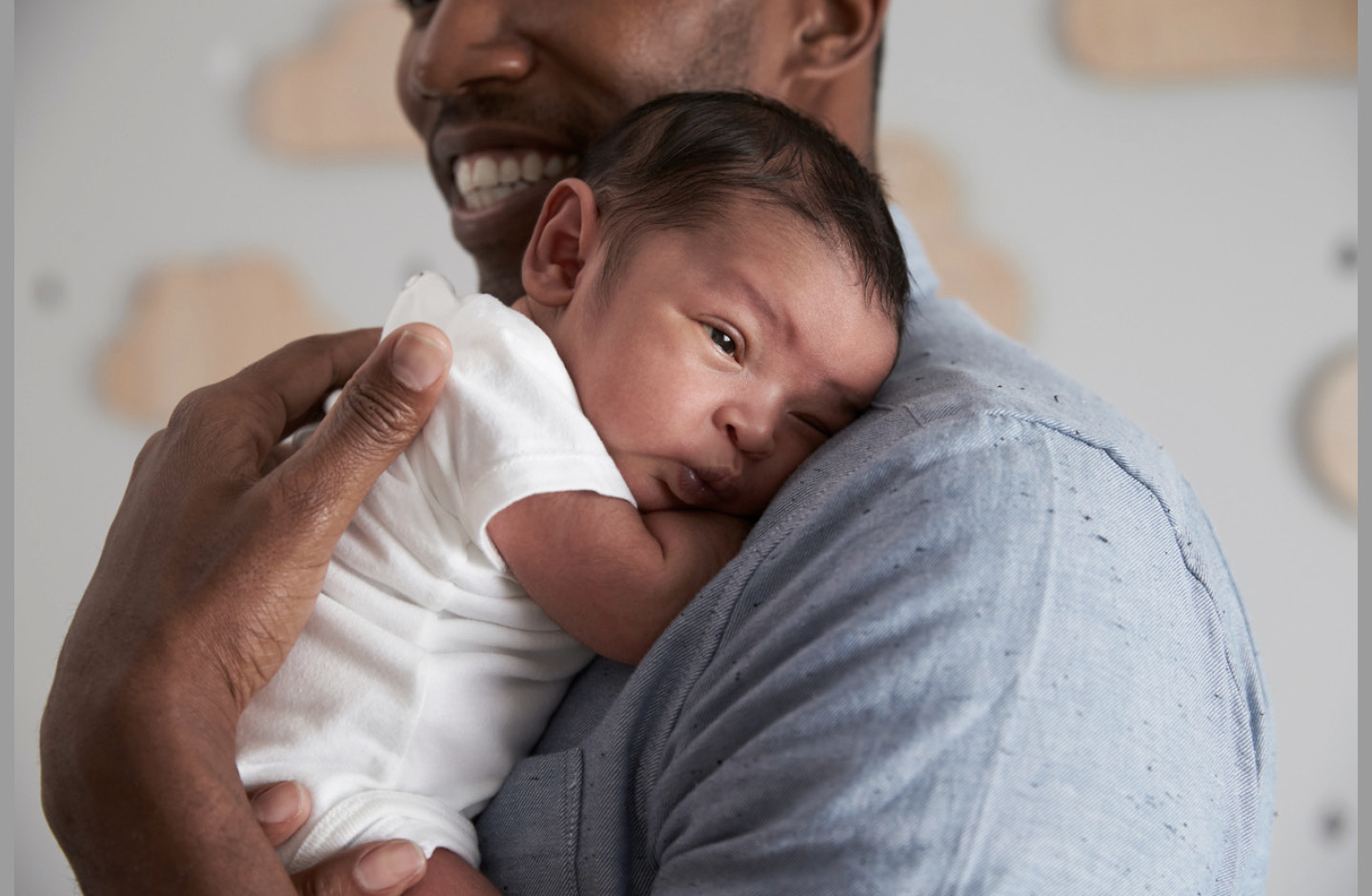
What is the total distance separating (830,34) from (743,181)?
0.45 meters

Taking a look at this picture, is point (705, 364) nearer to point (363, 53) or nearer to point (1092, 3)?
point (1092, 3)

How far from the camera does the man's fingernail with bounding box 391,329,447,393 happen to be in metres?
0.67

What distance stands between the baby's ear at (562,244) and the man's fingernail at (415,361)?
0.14 meters

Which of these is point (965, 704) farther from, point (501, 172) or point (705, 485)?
point (501, 172)

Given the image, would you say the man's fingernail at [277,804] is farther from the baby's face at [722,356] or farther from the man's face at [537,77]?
the man's face at [537,77]

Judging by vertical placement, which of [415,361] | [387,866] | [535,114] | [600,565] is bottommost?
[387,866]

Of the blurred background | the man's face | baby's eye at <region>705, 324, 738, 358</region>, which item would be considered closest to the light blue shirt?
baby's eye at <region>705, 324, 738, 358</region>

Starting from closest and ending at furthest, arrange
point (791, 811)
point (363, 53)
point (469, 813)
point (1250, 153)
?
point (791, 811) < point (469, 813) < point (1250, 153) < point (363, 53)

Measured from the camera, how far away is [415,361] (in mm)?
671

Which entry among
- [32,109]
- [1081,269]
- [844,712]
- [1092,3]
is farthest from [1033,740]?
[32,109]

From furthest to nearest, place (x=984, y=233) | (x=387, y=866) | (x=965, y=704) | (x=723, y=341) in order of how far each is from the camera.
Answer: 1. (x=984, y=233)
2. (x=723, y=341)
3. (x=387, y=866)
4. (x=965, y=704)

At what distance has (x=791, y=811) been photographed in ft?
1.59

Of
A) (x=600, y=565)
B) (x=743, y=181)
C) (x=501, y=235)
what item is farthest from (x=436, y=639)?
A: (x=501, y=235)

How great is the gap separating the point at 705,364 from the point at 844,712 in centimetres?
29
